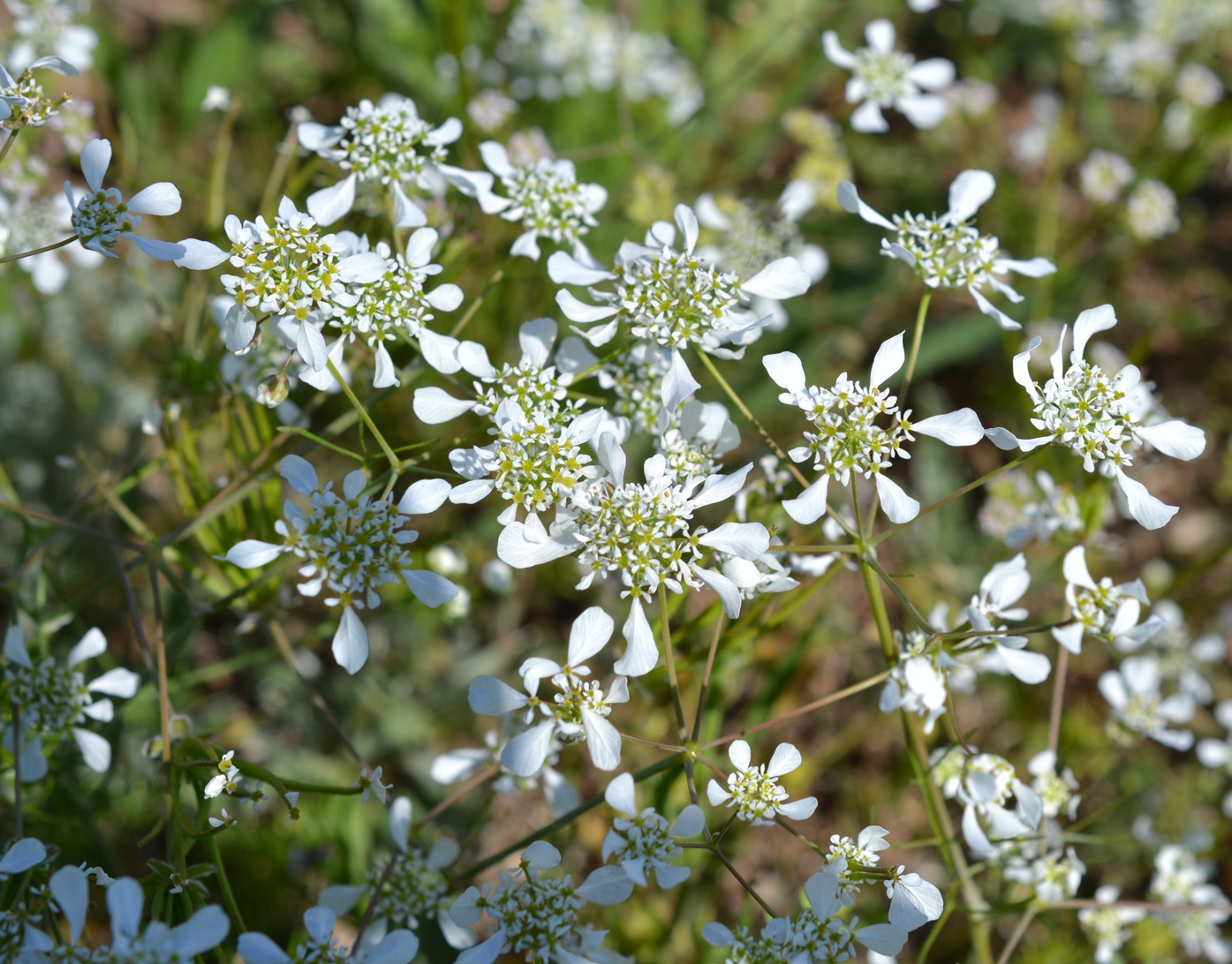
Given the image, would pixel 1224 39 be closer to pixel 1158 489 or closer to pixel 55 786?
pixel 1158 489

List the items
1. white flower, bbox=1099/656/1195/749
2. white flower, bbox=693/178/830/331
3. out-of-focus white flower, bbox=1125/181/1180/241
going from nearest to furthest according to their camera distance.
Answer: white flower, bbox=693/178/830/331, white flower, bbox=1099/656/1195/749, out-of-focus white flower, bbox=1125/181/1180/241

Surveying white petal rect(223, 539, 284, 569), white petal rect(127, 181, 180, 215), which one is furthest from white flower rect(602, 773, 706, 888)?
white petal rect(127, 181, 180, 215)

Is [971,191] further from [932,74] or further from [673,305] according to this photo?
[673,305]

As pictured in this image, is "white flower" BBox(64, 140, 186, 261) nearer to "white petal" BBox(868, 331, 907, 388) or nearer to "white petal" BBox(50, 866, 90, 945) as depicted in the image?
"white petal" BBox(50, 866, 90, 945)

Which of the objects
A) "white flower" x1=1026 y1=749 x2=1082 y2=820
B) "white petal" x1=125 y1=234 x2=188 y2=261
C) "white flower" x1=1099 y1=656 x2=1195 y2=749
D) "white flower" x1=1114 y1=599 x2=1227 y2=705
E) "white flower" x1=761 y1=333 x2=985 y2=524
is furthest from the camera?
"white flower" x1=1114 y1=599 x2=1227 y2=705

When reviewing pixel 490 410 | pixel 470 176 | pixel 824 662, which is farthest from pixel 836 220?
pixel 490 410

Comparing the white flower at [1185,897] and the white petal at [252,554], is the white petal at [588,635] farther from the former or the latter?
the white flower at [1185,897]
